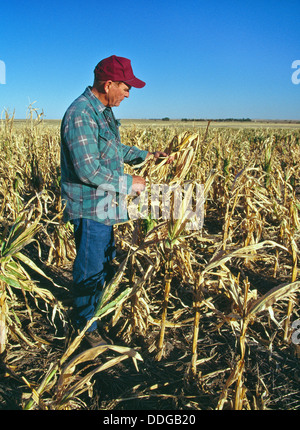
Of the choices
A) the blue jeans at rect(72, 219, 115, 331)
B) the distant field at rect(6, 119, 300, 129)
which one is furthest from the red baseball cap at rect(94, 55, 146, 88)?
the distant field at rect(6, 119, 300, 129)

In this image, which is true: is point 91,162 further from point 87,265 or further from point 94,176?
point 87,265

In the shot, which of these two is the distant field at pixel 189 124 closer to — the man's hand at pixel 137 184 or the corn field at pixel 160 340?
the man's hand at pixel 137 184

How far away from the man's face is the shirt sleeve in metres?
0.23

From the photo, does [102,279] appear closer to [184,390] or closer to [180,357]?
[180,357]

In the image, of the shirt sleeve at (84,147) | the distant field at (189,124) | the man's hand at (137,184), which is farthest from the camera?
the distant field at (189,124)

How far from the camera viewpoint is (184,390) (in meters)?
1.68

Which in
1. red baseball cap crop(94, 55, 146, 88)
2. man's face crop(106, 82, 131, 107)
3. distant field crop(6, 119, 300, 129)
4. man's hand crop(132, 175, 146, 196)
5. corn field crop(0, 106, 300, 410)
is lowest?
corn field crop(0, 106, 300, 410)

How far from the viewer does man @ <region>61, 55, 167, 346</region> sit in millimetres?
1757

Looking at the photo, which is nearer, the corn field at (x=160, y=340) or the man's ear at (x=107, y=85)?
the corn field at (x=160, y=340)

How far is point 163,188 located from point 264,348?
3.98ft

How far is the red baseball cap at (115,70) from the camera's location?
71.6 inches

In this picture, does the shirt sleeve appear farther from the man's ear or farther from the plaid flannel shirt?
the man's ear

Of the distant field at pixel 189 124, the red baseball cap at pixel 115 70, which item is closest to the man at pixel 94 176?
the red baseball cap at pixel 115 70
